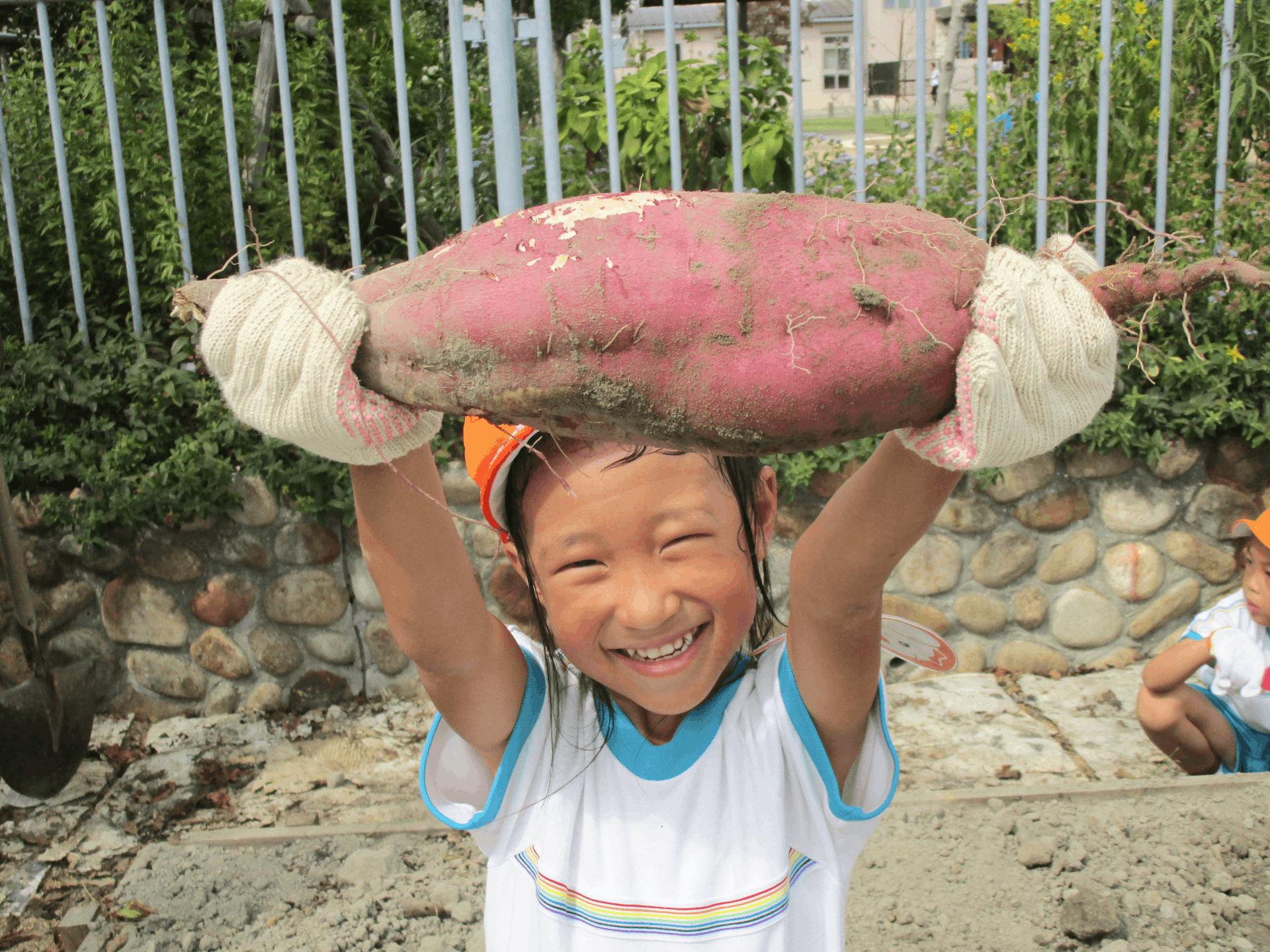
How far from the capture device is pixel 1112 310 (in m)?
0.99

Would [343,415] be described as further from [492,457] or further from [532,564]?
A: [532,564]

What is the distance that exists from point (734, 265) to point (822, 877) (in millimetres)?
934

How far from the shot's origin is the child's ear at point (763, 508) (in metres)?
1.42

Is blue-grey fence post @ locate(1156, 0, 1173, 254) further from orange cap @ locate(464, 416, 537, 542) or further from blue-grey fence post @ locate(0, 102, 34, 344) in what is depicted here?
blue-grey fence post @ locate(0, 102, 34, 344)

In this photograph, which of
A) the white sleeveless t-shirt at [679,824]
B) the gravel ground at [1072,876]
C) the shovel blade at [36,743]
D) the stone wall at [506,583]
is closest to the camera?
Result: the white sleeveless t-shirt at [679,824]

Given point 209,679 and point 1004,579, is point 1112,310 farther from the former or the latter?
point 209,679

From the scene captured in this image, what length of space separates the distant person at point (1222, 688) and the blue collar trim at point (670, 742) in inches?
76.3

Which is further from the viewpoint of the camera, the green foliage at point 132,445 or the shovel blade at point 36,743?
the green foliage at point 132,445

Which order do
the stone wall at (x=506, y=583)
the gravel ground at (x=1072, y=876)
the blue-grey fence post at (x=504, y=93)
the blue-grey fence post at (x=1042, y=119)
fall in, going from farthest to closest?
the stone wall at (x=506, y=583) < the blue-grey fence post at (x=1042, y=119) < the blue-grey fence post at (x=504, y=93) < the gravel ground at (x=1072, y=876)

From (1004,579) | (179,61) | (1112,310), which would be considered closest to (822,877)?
(1112,310)

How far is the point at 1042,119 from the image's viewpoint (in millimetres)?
3395

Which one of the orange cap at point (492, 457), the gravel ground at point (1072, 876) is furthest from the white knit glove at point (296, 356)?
the gravel ground at point (1072, 876)

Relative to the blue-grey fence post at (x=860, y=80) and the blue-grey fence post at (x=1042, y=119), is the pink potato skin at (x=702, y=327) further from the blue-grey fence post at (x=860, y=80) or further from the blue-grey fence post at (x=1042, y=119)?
the blue-grey fence post at (x=1042, y=119)

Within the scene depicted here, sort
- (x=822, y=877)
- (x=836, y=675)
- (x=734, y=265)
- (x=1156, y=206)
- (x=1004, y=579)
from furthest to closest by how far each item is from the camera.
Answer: (x=1004, y=579) < (x=1156, y=206) < (x=822, y=877) < (x=836, y=675) < (x=734, y=265)
